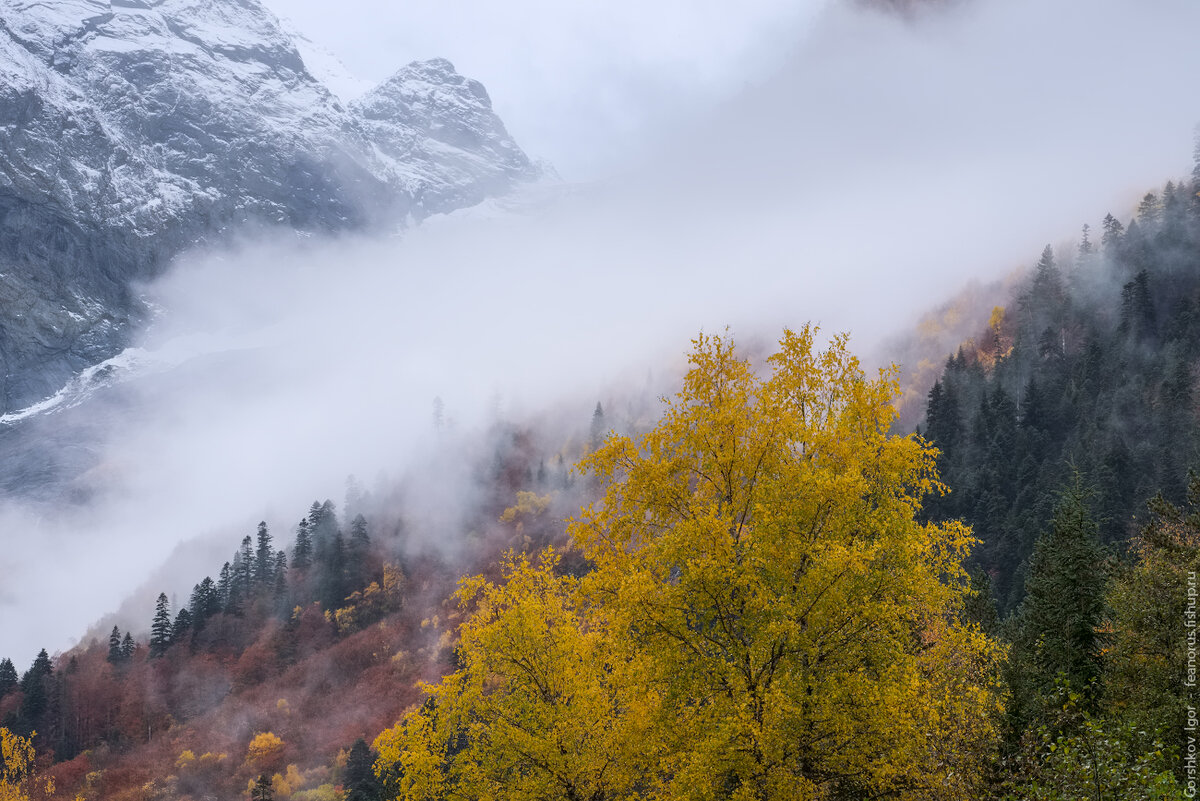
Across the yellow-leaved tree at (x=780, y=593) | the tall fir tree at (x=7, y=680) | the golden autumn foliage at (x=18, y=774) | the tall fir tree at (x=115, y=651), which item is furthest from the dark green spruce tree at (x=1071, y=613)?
the tall fir tree at (x=7, y=680)

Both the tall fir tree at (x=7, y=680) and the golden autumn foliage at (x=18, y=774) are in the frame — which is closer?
the golden autumn foliage at (x=18, y=774)

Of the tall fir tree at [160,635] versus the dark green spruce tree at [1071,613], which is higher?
the dark green spruce tree at [1071,613]

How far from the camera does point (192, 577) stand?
179625mm

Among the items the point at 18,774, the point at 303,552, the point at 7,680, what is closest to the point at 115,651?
the point at 7,680

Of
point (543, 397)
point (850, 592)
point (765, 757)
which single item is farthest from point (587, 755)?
point (543, 397)

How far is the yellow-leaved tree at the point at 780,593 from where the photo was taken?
1142 centimetres

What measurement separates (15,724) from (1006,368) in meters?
135

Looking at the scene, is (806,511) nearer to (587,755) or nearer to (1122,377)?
(587,755)

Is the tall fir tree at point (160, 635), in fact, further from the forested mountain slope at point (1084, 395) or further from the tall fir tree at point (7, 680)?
the forested mountain slope at point (1084, 395)

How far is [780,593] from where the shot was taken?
40.5 ft

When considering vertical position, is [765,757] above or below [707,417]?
below

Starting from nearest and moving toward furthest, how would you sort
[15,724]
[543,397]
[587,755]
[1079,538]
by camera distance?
[587,755] → [1079,538] → [15,724] → [543,397]

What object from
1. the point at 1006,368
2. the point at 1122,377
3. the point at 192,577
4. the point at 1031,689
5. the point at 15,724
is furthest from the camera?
the point at 192,577

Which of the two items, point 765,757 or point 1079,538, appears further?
point 1079,538
